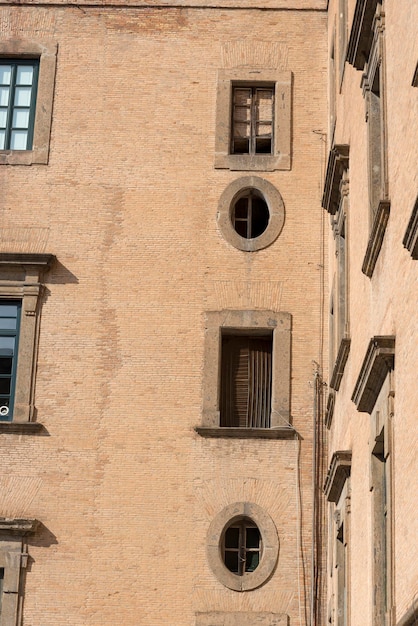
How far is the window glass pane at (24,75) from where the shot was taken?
70.9 ft

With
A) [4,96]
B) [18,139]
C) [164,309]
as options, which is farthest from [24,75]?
[164,309]

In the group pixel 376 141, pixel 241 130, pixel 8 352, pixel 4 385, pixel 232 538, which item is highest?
pixel 241 130

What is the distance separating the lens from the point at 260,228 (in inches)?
821

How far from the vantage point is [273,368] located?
19812 millimetres

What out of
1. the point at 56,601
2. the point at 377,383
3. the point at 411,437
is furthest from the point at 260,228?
the point at 411,437

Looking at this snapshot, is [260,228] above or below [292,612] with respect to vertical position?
above

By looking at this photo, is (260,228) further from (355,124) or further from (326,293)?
(355,124)

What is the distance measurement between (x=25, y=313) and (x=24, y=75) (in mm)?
4039

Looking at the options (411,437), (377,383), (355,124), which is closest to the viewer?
(411,437)

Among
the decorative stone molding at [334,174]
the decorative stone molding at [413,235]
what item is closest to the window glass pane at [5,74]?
the decorative stone molding at [334,174]

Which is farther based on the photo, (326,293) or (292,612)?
(326,293)

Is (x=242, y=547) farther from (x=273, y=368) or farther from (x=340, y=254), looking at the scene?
(x=340, y=254)

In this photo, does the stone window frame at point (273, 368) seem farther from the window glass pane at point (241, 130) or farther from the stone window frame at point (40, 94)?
the stone window frame at point (40, 94)

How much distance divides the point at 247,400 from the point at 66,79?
5.84 meters
